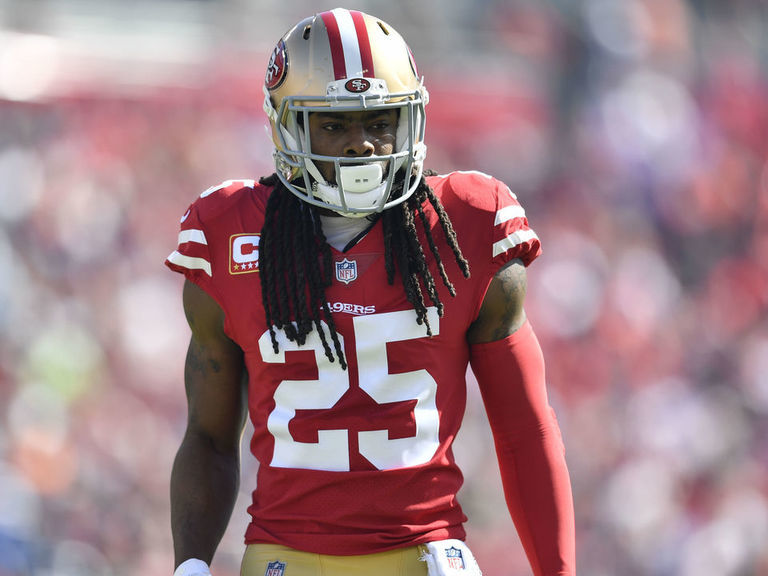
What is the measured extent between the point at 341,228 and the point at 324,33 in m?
0.33

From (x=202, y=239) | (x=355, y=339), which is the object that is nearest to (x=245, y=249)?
(x=202, y=239)

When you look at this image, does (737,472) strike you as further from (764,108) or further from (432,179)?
(432,179)

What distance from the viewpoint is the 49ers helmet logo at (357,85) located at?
1.61 metres

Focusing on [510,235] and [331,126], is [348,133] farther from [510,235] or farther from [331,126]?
[510,235]

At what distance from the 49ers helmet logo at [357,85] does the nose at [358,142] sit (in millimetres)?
53

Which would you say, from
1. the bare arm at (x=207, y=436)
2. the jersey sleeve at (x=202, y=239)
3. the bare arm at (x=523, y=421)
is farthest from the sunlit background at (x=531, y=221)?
the bare arm at (x=523, y=421)

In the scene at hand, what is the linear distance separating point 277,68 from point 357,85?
0.17 meters

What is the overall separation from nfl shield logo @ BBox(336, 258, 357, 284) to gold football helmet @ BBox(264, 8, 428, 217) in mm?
78

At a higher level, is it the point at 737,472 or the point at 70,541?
the point at 70,541

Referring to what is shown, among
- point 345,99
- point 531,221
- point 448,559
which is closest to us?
point 448,559

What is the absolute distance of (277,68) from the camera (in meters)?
1.70

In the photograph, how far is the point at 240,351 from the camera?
1.68 meters

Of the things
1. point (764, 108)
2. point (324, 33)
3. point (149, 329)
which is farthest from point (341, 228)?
point (764, 108)

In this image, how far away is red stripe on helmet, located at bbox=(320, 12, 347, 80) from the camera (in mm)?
1619
